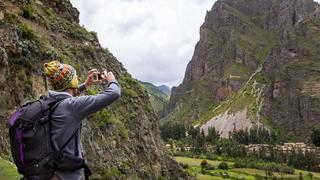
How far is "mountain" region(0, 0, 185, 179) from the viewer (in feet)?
65.9

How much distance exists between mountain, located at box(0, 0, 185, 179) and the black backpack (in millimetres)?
10309

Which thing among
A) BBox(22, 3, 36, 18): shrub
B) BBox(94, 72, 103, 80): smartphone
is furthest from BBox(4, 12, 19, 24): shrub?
BBox(94, 72, 103, 80): smartphone

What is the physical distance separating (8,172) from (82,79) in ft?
55.7

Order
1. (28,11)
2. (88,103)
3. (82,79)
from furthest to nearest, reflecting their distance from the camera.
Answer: (82,79)
(28,11)
(88,103)

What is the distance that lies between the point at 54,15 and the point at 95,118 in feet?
29.5

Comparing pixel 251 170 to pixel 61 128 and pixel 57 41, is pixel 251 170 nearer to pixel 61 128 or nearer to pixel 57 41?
pixel 57 41

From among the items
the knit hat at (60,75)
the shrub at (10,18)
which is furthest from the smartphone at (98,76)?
the shrub at (10,18)

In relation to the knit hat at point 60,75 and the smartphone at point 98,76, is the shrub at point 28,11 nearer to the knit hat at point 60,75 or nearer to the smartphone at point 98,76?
the smartphone at point 98,76

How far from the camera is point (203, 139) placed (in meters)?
179

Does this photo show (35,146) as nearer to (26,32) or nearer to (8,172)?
(8,172)

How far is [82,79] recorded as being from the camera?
28672mm

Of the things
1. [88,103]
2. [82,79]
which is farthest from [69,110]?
[82,79]

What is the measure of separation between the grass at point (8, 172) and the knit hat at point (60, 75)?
22.2ft

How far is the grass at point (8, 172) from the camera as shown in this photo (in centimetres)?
1167
